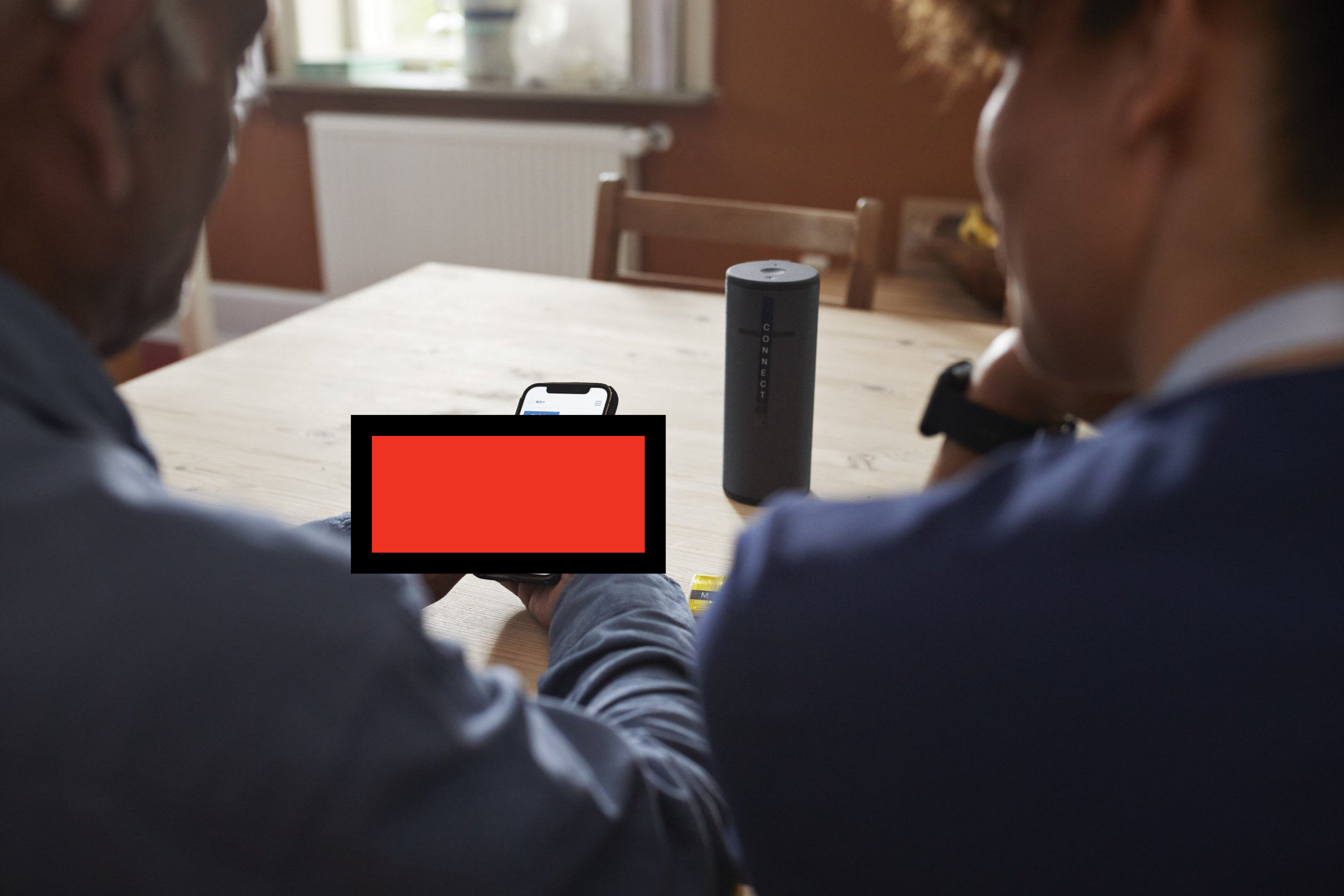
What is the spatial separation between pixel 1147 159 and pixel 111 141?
413 mm

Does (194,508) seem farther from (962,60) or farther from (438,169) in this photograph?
(438,169)

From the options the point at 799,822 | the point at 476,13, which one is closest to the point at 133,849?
the point at 799,822

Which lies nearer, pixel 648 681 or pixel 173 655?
pixel 173 655

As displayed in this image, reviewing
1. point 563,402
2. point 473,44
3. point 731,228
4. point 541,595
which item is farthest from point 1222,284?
point 473,44

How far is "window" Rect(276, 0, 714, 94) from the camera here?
2855 mm

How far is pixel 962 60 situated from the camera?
53 cm

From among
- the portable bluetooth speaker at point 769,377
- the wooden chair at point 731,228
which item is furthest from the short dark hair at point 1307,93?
the wooden chair at point 731,228

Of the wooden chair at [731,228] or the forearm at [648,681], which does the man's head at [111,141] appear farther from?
the wooden chair at [731,228]

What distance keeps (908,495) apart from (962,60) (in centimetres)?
22

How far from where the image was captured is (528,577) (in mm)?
836

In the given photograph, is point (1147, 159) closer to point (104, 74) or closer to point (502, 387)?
point (104, 74)

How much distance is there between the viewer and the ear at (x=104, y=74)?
42 centimetres

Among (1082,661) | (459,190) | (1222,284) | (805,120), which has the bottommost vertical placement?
(459,190)

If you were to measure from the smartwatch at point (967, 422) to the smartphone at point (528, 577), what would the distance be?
0.30 m
